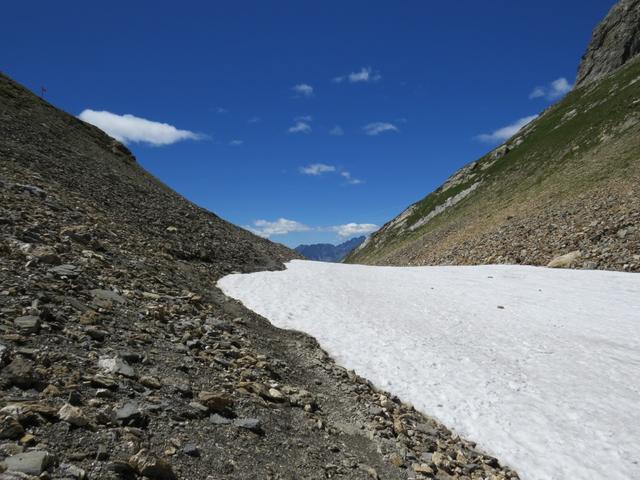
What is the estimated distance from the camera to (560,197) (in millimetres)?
39250

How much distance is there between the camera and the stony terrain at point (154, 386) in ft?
17.6

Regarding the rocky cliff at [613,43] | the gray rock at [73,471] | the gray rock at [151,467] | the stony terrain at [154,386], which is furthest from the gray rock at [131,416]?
the rocky cliff at [613,43]

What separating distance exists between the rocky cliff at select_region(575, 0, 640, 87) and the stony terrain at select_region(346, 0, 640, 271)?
796mm

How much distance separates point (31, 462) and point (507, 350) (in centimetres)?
1464

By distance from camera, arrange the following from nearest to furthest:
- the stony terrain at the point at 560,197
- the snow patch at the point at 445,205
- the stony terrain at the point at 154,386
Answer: the stony terrain at the point at 154,386, the stony terrain at the point at 560,197, the snow patch at the point at 445,205

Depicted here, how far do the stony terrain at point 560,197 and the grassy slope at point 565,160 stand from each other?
0.69 feet

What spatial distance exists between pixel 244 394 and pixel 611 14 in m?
150

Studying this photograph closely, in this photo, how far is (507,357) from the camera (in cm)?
1402

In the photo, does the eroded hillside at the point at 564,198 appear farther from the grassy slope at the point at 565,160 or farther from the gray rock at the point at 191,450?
the gray rock at the point at 191,450

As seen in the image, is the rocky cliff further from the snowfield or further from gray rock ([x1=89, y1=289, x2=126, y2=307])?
gray rock ([x1=89, y1=289, x2=126, y2=307])

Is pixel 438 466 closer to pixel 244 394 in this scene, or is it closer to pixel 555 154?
pixel 244 394

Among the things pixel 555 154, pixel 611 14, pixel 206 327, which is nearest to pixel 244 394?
pixel 206 327

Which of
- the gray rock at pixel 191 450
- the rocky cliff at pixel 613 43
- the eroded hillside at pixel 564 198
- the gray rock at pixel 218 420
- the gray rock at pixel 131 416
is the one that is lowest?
the gray rock at pixel 191 450

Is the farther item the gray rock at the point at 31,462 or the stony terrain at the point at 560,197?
the stony terrain at the point at 560,197
